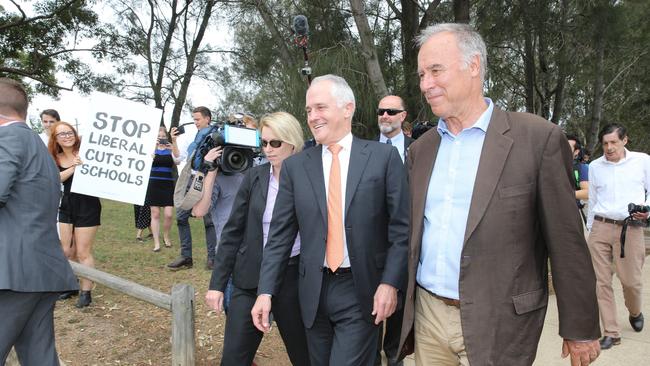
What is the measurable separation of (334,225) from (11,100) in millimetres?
2063

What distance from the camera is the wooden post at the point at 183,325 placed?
3.43 m

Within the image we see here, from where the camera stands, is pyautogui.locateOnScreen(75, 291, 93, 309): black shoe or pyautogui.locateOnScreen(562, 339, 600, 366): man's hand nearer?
pyautogui.locateOnScreen(562, 339, 600, 366): man's hand

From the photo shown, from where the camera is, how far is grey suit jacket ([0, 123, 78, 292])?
8.82ft

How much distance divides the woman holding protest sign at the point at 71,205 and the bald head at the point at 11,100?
7.17 ft

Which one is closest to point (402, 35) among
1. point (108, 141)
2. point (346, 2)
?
point (346, 2)

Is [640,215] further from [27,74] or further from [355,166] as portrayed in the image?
[27,74]

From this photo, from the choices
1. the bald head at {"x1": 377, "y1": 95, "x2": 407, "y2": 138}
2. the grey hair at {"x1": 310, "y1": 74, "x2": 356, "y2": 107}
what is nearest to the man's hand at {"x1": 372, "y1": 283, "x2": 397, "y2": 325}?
the grey hair at {"x1": 310, "y1": 74, "x2": 356, "y2": 107}

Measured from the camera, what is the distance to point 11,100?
9.50 feet

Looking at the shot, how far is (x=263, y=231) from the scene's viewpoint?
2984 millimetres

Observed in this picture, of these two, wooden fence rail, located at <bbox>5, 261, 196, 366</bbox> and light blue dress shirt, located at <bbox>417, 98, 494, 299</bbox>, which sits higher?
light blue dress shirt, located at <bbox>417, 98, 494, 299</bbox>

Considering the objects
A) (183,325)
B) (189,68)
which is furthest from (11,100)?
(189,68)

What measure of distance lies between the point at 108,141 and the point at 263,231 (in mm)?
3088

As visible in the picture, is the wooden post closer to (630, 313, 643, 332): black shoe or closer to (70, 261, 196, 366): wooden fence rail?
(70, 261, 196, 366): wooden fence rail

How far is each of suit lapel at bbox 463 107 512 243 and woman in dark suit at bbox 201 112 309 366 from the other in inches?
49.5
